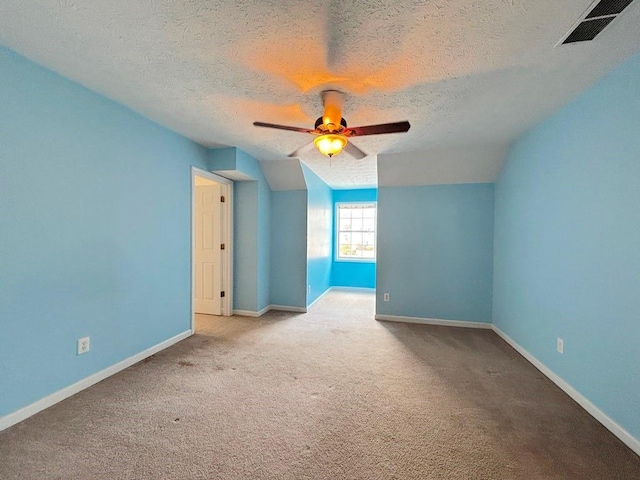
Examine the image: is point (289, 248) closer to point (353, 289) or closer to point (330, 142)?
point (353, 289)

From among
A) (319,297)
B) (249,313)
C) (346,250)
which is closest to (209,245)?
(249,313)

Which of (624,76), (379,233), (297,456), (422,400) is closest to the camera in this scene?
(297,456)

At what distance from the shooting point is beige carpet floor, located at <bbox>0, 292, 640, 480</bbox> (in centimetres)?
146

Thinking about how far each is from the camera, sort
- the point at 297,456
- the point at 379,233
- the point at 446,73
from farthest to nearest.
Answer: the point at 379,233 → the point at 446,73 → the point at 297,456

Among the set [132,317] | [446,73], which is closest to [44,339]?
[132,317]

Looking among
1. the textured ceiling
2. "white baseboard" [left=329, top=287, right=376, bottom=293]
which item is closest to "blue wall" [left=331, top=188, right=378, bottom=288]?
"white baseboard" [left=329, top=287, right=376, bottom=293]

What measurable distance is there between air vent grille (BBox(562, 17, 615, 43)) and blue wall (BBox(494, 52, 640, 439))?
1.55ft

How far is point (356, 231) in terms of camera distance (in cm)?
665

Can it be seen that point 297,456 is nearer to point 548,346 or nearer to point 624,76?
point 548,346

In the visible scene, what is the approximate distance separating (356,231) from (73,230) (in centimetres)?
536

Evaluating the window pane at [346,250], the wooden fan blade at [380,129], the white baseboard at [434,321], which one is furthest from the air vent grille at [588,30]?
the window pane at [346,250]

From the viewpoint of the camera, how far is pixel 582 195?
208 cm

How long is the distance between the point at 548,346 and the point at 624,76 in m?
2.17

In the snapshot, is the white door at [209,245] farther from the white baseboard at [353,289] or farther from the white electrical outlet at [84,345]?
the white baseboard at [353,289]
